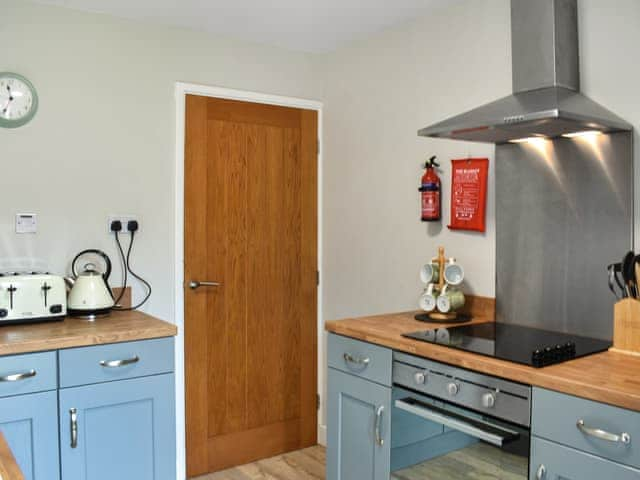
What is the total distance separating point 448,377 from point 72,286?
5.69 ft

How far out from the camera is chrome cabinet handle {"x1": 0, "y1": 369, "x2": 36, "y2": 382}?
2.01 metres

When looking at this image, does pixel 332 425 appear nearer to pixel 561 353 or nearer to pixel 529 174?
pixel 561 353

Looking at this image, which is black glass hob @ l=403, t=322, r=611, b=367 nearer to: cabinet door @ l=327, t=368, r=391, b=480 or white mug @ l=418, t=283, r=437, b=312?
white mug @ l=418, t=283, r=437, b=312

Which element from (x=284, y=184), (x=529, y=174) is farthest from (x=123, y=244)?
(x=529, y=174)

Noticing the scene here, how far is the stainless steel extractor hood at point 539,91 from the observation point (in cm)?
193

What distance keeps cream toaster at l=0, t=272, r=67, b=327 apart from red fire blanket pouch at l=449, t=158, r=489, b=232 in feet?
5.83

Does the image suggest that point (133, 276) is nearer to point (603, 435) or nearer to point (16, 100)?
point (16, 100)

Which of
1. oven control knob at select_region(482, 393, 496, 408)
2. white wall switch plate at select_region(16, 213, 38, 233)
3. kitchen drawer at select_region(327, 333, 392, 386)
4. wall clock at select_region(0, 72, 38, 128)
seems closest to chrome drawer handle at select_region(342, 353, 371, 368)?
kitchen drawer at select_region(327, 333, 392, 386)

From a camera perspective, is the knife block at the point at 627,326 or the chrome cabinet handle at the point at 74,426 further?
the chrome cabinet handle at the point at 74,426

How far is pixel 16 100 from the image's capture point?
262 centimetres

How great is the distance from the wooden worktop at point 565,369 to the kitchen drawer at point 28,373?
1.15 metres

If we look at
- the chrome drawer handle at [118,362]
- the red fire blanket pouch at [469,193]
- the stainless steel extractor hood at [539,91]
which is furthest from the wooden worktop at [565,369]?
the chrome drawer handle at [118,362]

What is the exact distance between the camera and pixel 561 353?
1.80 meters

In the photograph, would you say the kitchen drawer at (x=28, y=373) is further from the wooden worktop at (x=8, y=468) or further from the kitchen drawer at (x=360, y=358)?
the kitchen drawer at (x=360, y=358)
